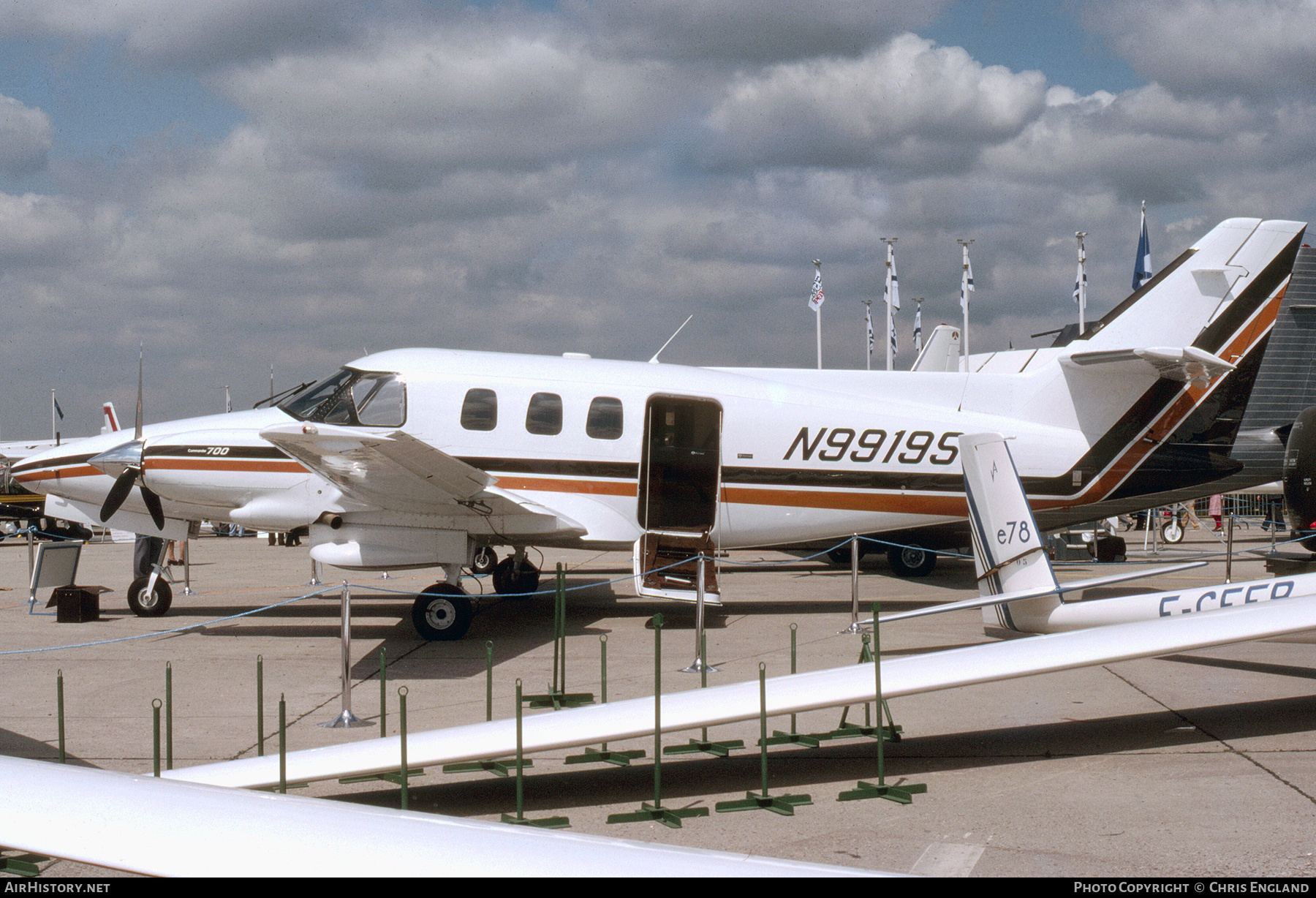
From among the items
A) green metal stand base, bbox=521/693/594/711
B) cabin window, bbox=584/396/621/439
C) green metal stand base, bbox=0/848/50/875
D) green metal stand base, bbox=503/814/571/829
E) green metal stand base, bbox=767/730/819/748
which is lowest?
green metal stand base, bbox=521/693/594/711

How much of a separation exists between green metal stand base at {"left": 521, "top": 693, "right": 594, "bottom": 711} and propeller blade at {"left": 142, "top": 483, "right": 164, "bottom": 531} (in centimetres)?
609

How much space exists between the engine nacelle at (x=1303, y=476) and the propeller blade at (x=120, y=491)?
12.4 m

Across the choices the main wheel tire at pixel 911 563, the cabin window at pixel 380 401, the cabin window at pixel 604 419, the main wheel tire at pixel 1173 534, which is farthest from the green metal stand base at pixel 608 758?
the main wheel tire at pixel 1173 534

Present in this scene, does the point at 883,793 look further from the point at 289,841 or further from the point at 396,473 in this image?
the point at 396,473

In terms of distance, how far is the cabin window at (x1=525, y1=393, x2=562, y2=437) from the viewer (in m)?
11.1

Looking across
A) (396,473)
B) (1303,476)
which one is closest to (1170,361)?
(1303,476)

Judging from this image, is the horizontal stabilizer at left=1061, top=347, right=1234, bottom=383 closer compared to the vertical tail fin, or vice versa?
the vertical tail fin

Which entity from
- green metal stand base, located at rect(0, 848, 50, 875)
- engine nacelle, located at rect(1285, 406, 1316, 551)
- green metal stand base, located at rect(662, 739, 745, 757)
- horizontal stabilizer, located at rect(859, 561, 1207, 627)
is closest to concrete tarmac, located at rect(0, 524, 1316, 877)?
green metal stand base, located at rect(662, 739, 745, 757)

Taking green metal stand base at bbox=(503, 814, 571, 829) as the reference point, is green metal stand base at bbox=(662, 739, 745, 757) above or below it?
below

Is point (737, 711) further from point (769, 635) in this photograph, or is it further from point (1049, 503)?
point (1049, 503)

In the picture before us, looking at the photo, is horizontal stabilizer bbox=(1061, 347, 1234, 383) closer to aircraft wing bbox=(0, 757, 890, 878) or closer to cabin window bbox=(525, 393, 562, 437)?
cabin window bbox=(525, 393, 562, 437)

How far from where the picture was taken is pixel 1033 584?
303 inches

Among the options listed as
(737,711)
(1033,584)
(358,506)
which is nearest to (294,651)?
(358,506)
